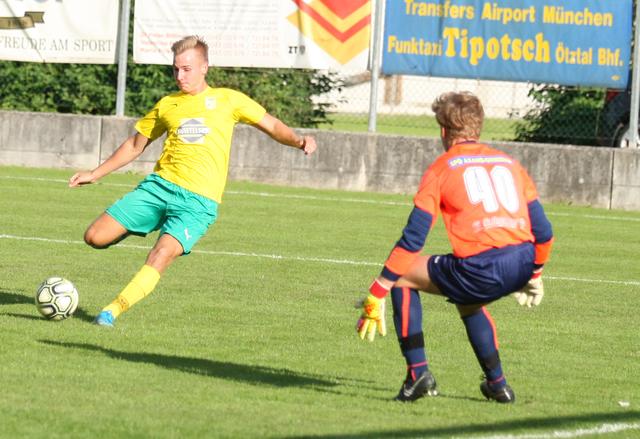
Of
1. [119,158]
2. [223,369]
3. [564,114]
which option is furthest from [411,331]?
[564,114]

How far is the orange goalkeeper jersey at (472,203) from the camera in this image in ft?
20.7

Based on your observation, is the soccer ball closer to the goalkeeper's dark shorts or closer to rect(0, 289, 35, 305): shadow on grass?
rect(0, 289, 35, 305): shadow on grass

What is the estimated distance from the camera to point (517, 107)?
20.7m

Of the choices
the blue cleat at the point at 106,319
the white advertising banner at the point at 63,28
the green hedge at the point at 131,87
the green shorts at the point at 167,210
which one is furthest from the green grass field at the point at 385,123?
the blue cleat at the point at 106,319

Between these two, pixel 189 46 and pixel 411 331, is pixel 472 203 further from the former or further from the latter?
pixel 189 46

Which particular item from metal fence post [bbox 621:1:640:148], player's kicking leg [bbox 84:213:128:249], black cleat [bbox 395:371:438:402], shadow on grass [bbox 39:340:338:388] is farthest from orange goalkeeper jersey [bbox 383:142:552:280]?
metal fence post [bbox 621:1:640:148]

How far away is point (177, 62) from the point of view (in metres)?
8.80

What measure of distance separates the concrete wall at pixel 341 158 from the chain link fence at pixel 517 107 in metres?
1.20

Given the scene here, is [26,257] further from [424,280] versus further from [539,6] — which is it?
[539,6]

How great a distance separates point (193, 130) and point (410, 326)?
2.87 m

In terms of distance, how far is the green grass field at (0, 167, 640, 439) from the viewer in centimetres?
606

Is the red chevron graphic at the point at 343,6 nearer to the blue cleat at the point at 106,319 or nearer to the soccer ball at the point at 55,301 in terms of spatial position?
the soccer ball at the point at 55,301

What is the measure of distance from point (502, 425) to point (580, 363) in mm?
2044

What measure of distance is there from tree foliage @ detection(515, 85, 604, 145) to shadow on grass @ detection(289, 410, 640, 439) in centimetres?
1306
